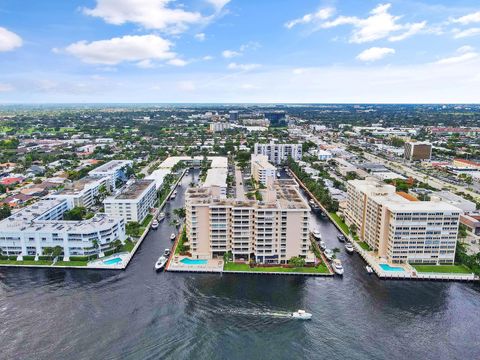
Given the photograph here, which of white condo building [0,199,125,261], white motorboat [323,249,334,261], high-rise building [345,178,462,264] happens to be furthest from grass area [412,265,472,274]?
white condo building [0,199,125,261]

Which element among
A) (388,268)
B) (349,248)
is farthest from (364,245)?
(388,268)

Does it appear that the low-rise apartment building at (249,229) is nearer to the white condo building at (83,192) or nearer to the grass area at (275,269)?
the grass area at (275,269)

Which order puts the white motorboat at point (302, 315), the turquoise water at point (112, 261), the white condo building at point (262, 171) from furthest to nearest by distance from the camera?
the white condo building at point (262, 171), the turquoise water at point (112, 261), the white motorboat at point (302, 315)

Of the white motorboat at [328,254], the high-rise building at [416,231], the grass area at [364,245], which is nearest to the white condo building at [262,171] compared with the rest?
the grass area at [364,245]

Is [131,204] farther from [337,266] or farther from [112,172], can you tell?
[337,266]

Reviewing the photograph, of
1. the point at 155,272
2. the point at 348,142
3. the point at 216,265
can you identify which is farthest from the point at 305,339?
the point at 348,142
